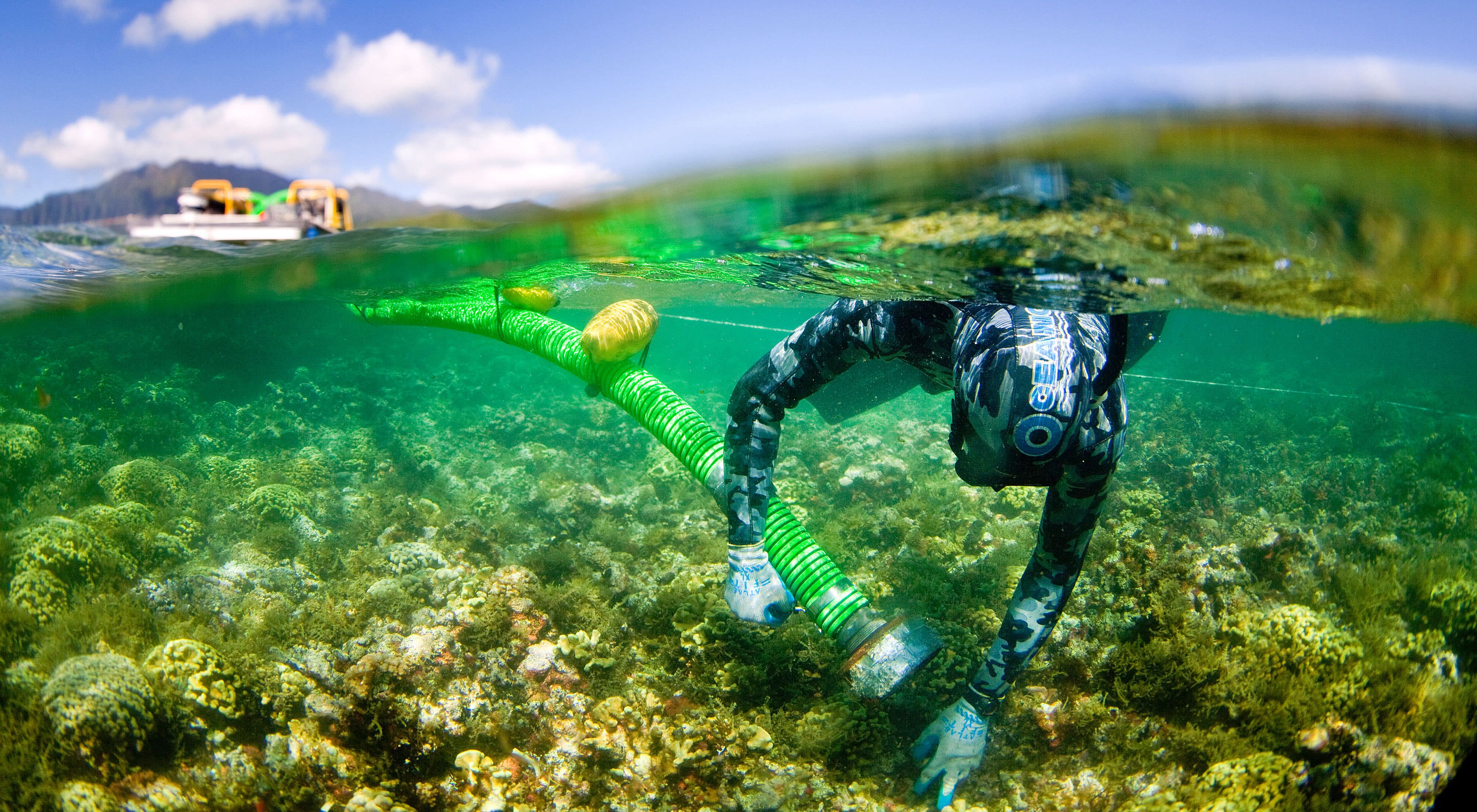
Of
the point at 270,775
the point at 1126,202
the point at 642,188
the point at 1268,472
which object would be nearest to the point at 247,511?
the point at 270,775

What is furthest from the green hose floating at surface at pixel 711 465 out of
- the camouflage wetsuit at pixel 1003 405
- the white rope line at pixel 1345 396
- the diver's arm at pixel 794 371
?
the white rope line at pixel 1345 396

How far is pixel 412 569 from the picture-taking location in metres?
6.23

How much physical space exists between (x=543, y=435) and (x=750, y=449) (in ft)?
30.3

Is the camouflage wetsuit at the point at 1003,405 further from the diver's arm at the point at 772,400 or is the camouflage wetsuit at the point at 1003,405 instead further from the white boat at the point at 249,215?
the white boat at the point at 249,215

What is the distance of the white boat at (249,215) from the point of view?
602 centimetres

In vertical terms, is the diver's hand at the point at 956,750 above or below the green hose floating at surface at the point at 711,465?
below

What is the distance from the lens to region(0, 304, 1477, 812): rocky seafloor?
370 centimetres

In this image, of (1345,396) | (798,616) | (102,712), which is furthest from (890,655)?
(1345,396)

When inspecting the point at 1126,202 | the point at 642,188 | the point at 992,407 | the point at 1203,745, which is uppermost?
the point at 642,188

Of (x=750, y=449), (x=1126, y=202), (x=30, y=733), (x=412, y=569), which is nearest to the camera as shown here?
(x=1126, y=202)

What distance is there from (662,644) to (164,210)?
24.8ft

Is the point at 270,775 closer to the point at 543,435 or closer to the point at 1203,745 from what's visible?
the point at 1203,745

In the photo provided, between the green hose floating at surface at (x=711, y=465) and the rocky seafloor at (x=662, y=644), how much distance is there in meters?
0.63

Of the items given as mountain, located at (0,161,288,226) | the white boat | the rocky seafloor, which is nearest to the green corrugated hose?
the rocky seafloor
